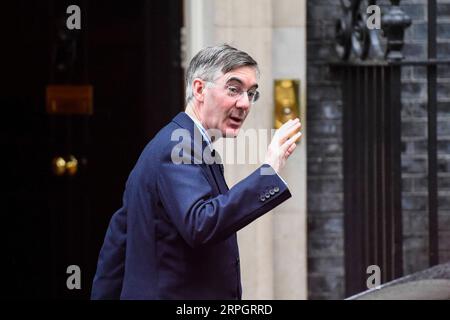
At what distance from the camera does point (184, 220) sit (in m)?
3.32

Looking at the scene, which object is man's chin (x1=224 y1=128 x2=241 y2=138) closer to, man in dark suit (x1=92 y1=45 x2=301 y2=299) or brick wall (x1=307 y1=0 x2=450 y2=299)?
man in dark suit (x1=92 y1=45 x2=301 y2=299)

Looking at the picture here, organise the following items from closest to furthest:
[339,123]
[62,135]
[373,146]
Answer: [373,146]
[339,123]
[62,135]

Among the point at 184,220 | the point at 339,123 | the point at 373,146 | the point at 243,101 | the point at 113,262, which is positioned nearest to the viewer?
the point at 184,220

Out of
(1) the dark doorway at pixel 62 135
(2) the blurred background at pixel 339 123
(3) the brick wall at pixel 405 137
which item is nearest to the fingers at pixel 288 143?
(2) the blurred background at pixel 339 123

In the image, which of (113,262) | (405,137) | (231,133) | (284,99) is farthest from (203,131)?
(405,137)

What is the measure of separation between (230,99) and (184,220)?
38 centimetres

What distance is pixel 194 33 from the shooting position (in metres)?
6.99

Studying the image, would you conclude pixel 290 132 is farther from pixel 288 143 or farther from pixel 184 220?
pixel 184 220

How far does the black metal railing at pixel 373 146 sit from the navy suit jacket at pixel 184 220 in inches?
128

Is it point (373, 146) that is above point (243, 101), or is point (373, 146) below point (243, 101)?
below

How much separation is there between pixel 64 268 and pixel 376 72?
3.17 meters

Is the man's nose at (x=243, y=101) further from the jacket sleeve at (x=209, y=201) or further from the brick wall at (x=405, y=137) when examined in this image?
the brick wall at (x=405, y=137)

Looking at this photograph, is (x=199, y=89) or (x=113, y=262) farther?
(x=113, y=262)

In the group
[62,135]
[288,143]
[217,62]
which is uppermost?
[217,62]
